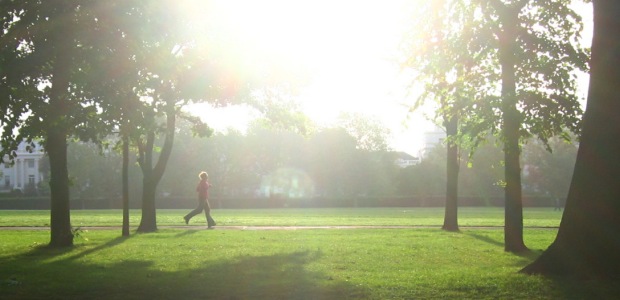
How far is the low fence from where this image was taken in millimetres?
69312

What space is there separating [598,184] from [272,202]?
63.5 metres

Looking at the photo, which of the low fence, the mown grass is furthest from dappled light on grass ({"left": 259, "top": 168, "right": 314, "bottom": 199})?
the mown grass

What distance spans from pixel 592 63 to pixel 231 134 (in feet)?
259

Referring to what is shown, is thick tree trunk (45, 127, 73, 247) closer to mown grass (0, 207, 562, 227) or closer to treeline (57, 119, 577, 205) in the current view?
mown grass (0, 207, 562, 227)

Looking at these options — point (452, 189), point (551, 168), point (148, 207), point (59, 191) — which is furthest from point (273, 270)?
point (551, 168)

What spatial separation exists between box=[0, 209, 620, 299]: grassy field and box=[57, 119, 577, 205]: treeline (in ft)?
222

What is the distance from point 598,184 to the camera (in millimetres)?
9570

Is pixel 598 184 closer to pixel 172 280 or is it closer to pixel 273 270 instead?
pixel 273 270

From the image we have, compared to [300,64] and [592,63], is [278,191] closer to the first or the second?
[300,64]

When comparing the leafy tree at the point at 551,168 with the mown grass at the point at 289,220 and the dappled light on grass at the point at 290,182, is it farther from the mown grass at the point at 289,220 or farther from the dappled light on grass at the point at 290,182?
the mown grass at the point at 289,220

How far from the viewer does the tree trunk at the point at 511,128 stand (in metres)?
13.3

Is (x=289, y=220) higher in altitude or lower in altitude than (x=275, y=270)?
lower

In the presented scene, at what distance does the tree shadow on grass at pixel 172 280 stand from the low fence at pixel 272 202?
5753cm

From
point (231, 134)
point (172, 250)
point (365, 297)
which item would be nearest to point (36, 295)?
point (365, 297)
